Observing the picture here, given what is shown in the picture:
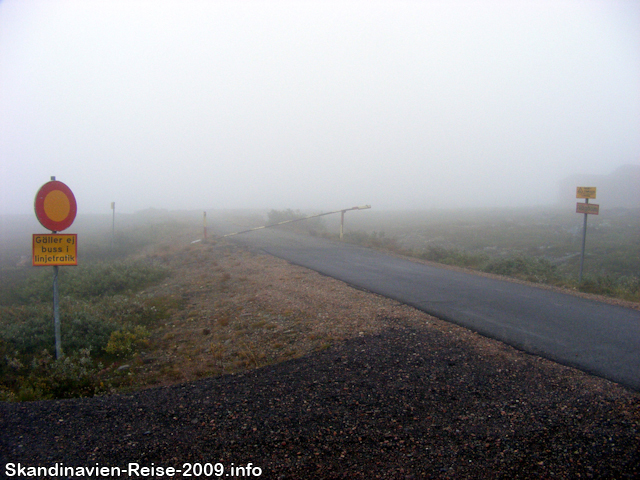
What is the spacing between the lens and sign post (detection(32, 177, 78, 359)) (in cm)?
561

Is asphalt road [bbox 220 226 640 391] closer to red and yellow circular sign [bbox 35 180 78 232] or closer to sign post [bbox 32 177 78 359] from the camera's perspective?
sign post [bbox 32 177 78 359]

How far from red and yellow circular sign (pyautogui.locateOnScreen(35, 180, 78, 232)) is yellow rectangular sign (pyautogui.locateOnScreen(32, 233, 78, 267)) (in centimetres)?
17

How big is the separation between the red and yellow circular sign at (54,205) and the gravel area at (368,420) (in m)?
2.49

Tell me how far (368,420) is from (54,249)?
513 centimetres

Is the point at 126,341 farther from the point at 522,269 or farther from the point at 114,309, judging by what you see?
the point at 522,269

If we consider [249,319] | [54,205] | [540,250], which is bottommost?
[540,250]

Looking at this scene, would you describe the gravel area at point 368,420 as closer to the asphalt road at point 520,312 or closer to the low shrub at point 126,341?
the asphalt road at point 520,312

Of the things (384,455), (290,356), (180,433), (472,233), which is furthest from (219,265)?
(472,233)

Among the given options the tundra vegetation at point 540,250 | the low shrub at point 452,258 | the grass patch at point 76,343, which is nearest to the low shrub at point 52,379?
the grass patch at point 76,343

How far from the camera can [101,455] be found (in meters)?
3.34

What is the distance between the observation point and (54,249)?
232 inches

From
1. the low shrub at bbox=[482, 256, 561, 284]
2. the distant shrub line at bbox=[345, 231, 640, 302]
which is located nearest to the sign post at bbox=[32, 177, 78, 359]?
the distant shrub line at bbox=[345, 231, 640, 302]

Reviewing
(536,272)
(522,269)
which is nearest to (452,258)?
(522,269)

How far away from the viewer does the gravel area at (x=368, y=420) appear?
3.16 m
